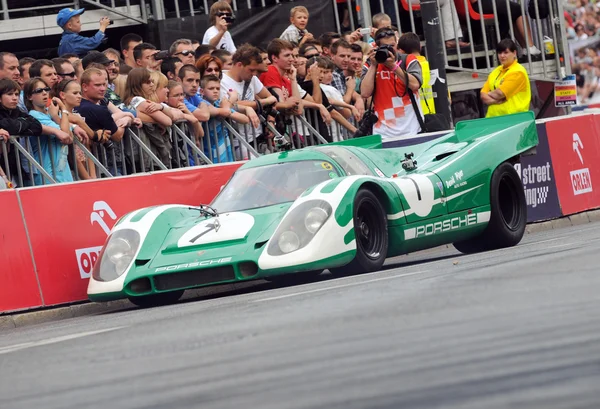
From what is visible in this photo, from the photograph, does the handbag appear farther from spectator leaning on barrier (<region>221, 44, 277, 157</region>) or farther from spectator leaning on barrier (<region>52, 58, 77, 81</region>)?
spectator leaning on barrier (<region>52, 58, 77, 81</region>)

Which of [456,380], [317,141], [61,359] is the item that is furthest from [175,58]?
[456,380]

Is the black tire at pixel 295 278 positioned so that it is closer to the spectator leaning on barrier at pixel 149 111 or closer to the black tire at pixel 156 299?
the black tire at pixel 156 299

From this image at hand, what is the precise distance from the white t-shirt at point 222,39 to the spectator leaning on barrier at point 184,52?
97 cm

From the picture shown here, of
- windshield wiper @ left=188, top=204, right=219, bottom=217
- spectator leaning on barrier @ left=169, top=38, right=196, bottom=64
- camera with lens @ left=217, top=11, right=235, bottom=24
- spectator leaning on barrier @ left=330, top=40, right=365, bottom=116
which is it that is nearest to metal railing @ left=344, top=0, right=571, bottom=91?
spectator leaning on barrier @ left=330, top=40, right=365, bottom=116

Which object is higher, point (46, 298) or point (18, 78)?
point (18, 78)

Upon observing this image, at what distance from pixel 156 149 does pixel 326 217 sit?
3.65 metres

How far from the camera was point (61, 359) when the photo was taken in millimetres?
5777

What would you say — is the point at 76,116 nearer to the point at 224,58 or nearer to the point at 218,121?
the point at 218,121

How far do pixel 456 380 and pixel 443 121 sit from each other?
41.1 ft

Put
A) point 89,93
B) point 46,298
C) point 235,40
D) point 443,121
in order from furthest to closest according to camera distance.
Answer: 1. point 235,40
2. point 443,121
3. point 89,93
4. point 46,298

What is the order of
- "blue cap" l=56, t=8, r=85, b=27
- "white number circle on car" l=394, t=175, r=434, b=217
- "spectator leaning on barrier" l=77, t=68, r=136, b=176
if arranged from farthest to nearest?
"blue cap" l=56, t=8, r=85, b=27, "spectator leaning on barrier" l=77, t=68, r=136, b=176, "white number circle on car" l=394, t=175, r=434, b=217

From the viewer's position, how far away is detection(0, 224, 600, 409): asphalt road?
3.59 metres

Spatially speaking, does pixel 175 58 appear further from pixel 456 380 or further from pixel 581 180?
pixel 456 380

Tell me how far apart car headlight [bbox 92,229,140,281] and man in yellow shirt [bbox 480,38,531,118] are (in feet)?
24.1
